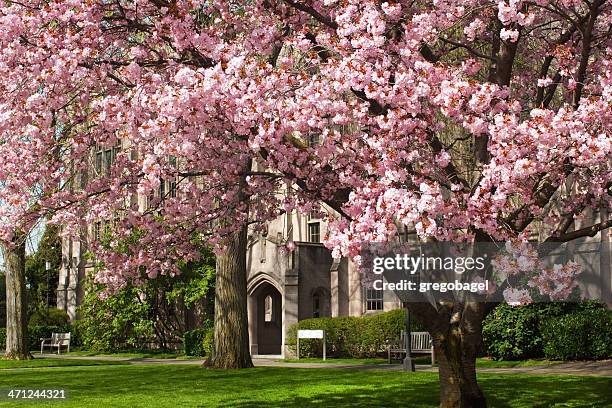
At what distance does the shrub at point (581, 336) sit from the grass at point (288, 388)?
4.37 metres

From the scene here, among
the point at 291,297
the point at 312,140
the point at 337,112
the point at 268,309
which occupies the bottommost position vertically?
the point at 268,309

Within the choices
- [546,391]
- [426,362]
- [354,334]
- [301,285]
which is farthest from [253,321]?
[546,391]

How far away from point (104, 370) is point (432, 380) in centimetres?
964

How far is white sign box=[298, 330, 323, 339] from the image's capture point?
25.2 meters

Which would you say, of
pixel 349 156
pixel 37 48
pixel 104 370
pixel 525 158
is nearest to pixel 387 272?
pixel 349 156

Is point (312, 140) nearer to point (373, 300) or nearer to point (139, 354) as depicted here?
point (373, 300)

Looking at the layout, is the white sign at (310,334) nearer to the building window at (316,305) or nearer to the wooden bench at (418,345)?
the wooden bench at (418,345)

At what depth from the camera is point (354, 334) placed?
26250mm

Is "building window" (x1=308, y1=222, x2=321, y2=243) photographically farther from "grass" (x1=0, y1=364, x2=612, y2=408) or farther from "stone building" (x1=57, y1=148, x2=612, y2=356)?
"grass" (x1=0, y1=364, x2=612, y2=408)

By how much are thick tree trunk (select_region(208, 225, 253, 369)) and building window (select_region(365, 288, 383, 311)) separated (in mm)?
10001

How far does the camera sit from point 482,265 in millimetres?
10805

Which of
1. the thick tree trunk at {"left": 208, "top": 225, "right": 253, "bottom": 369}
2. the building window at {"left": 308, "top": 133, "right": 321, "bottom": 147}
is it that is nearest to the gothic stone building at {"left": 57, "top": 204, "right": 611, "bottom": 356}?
the thick tree trunk at {"left": 208, "top": 225, "right": 253, "bottom": 369}

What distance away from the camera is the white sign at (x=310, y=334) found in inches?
990

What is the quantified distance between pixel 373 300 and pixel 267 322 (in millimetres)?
5422
